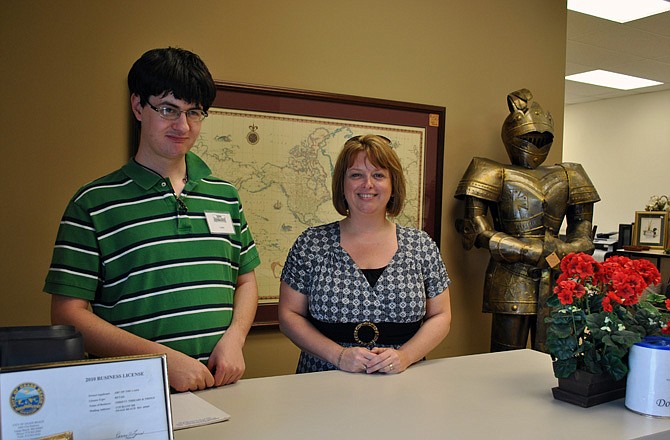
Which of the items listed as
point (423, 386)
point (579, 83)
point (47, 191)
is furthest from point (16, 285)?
point (579, 83)

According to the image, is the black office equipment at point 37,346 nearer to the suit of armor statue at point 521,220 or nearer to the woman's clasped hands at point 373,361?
the woman's clasped hands at point 373,361

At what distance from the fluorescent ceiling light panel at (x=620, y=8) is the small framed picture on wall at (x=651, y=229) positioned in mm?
1707

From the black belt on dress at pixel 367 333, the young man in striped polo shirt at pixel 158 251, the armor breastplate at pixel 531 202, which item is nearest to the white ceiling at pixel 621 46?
the armor breastplate at pixel 531 202

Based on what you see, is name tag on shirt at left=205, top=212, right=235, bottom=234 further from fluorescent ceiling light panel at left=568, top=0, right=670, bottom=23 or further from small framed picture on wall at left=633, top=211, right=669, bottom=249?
small framed picture on wall at left=633, top=211, right=669, bottom=249

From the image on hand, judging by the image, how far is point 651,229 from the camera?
5398mm

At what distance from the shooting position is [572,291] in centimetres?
146

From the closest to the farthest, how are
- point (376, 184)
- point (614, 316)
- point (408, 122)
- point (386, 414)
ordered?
point (386, 414) < point (614, 316) < point (376, 184) < point (408, 122)

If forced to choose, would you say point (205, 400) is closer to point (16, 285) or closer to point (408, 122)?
point (16, 285)

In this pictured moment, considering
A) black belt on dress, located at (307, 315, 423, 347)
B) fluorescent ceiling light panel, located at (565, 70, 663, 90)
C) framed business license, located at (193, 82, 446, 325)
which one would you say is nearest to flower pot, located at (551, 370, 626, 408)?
black belt on dress, located at (307, 315, 423, 347)

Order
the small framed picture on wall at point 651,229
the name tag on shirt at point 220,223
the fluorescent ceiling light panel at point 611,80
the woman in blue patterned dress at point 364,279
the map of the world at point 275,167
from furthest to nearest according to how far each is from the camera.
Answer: the fluorescent ceiling light panel at point 611,80, the small framed picture on wall at point 651,229, the map of the world at point 275,167, the woman in blue patterned dress at point 364,279, the name tag on shirt at point 220,223

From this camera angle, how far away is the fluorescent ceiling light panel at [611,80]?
6.65 meters

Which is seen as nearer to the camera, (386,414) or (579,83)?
(386,414)

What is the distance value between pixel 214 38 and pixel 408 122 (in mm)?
1096

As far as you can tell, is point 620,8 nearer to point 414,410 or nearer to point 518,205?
point 518,205
